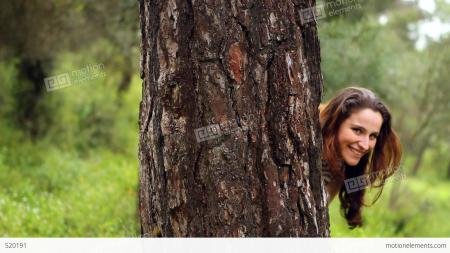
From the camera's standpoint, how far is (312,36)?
105 inches

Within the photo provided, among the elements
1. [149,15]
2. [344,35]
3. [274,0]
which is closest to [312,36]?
[274,0]

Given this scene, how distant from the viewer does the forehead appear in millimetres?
4055

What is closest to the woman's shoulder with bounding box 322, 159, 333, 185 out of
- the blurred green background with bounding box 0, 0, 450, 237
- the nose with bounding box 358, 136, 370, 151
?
the nose with bounding box 358, 136, 370, 151

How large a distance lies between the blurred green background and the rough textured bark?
347cm

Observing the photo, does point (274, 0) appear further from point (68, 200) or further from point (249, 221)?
point (68, 200)

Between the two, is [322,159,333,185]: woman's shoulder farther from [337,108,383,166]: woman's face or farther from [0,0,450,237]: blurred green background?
[0,0,450,237]: blurred green background

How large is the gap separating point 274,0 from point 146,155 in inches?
32.1
